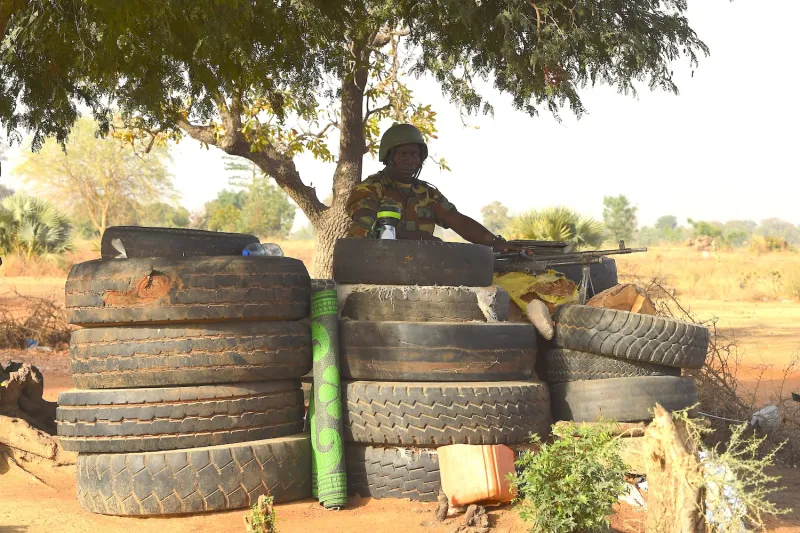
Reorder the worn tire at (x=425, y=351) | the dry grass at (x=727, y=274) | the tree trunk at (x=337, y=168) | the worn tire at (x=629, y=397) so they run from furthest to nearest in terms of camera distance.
A: 1. the dry grass at (x=727, y=274)
2. the tree trunk at (x=337, y=168)
3. the worn tire at (x=629, y=397)
4. the worn tire at (x=425, y=351)

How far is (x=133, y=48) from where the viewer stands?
21.6ft

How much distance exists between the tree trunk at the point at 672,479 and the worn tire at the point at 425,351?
147 centimetres

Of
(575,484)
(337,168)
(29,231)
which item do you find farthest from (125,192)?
(575,484)

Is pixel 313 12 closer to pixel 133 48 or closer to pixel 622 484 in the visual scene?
pixel 133 48

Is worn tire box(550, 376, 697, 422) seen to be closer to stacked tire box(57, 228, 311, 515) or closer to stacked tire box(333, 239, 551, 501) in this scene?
stacked tire box(333, 239, 551, 501)

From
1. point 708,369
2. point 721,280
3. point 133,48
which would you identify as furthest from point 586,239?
point 133,48

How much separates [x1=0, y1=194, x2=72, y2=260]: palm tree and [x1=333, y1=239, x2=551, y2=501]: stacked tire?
22313 mm

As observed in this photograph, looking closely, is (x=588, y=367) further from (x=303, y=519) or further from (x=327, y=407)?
(x=303, y=519)

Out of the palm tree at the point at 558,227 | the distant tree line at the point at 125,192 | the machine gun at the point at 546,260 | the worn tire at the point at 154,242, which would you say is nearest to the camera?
the worn tire at the point at 154,242

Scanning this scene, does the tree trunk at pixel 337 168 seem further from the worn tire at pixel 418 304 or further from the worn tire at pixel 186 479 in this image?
the worn tire at pixel 186 479

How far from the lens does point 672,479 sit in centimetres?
338

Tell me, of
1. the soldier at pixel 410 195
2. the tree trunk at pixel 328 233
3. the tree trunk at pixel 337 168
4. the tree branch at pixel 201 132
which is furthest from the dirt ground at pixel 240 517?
the tree branch at pixel 201 132

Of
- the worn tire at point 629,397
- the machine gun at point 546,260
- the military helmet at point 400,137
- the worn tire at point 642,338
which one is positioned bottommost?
the worn tire at point 629,397

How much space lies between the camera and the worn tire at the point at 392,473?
4.74m
